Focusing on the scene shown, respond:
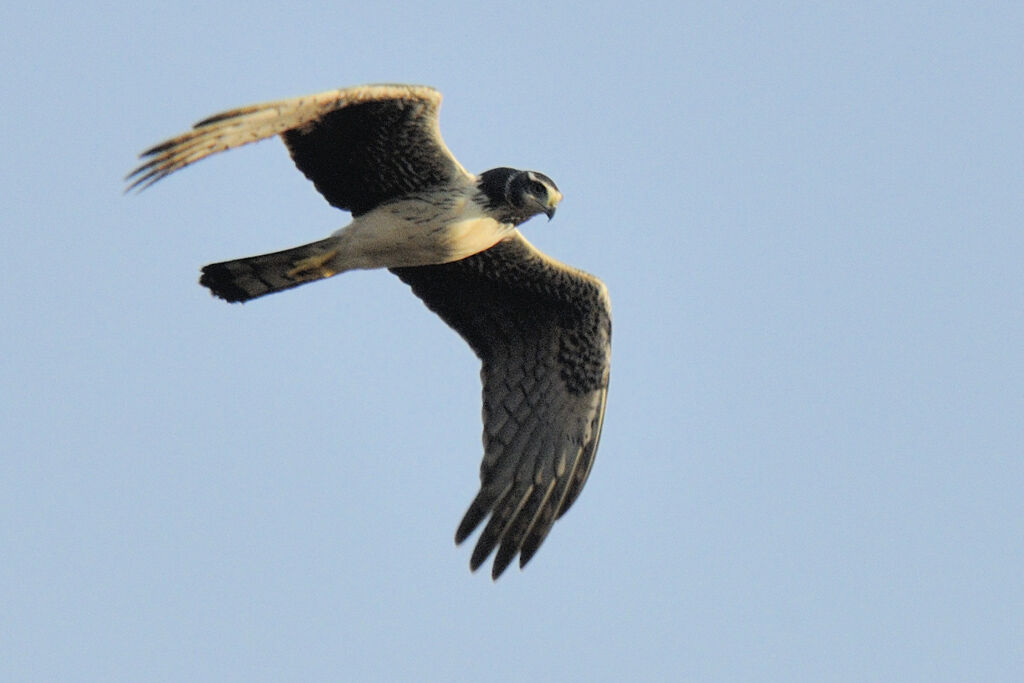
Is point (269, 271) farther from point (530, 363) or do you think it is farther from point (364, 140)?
point (530, 363)

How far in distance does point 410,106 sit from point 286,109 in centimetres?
92

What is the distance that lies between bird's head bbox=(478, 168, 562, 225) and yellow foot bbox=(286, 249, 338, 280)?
3.43 feet

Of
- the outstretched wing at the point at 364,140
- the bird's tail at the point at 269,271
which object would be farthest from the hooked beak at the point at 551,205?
the bird's tail at the point at 269,271

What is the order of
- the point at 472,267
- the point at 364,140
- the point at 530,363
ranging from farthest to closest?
1. the point at 530,363
2. the point at 472,267
3. the point at 364,140

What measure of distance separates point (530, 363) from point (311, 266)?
1.91 meters

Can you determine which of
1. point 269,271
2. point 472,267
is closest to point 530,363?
point 472,267

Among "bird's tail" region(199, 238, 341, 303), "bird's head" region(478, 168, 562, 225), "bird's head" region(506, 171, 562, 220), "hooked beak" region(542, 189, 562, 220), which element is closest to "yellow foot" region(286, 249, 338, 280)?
"bird's tail" region(199, 238, 341, 303)

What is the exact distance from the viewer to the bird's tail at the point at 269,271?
30.1 feet

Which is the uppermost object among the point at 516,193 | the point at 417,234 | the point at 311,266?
the point at 516,193

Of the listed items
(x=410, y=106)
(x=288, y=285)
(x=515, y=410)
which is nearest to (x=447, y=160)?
(x=410, y=106)

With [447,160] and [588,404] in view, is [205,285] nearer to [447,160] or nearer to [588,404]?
[447,160]

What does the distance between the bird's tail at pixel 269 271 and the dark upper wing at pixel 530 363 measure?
108cm

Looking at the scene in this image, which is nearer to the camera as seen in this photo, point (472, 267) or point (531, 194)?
point (531, 194)

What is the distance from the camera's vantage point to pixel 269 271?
922 centimetres
